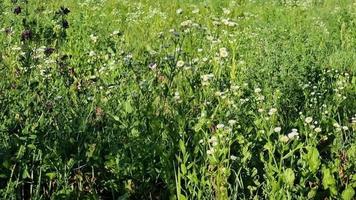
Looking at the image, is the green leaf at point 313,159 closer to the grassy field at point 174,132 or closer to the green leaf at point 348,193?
the grassy field at point 174,132

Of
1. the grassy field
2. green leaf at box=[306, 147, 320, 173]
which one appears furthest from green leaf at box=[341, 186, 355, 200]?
green leaf at box=[306, 147, 320, 173]

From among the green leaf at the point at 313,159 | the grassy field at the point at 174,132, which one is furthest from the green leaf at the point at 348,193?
the green leaf at the point at 313,159

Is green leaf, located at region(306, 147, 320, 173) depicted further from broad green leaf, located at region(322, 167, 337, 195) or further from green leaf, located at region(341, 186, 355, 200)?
green leaf, located at region(341, 186, 355, 200)

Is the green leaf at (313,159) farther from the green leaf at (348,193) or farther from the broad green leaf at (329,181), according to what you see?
the green leaf at (348,193)

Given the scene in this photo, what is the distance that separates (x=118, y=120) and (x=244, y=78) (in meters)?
1.63

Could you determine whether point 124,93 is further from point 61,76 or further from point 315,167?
point 315,167

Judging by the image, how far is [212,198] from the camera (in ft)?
9.97

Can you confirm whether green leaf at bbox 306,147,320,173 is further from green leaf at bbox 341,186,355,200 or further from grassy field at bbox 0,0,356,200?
green leaf at bbox 341,186,355,200

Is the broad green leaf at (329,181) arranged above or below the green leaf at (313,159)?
below

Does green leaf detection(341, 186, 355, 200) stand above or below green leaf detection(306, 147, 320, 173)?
below

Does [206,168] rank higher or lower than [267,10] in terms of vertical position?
higher

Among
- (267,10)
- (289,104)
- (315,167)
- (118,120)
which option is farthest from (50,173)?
(267,10)

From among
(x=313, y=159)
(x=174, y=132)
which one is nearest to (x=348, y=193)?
(x=313, y=159)

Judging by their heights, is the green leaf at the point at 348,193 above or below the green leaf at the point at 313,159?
below
